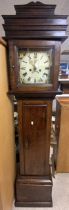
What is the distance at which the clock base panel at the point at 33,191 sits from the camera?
1627 millimetres

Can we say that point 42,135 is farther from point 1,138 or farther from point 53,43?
point 53,43

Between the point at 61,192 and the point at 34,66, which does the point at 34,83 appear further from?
the point at 61,192

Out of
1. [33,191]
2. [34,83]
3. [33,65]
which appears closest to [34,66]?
[33,65]

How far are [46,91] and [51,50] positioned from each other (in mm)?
308

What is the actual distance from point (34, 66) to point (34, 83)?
133 mm

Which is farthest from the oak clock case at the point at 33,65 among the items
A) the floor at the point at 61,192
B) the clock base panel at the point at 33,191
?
the floor at the point at 61,192

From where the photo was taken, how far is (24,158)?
1595mm

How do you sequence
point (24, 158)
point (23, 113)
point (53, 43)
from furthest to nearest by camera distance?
point (24, 158), point (23, 113), point (53, 43)

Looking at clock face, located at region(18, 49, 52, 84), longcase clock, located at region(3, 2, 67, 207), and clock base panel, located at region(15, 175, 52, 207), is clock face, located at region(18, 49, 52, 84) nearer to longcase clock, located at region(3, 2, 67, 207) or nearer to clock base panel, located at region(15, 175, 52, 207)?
longcase clock, located at region(3, 2, 67, 207)

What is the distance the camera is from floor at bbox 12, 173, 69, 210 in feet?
A: 5.49

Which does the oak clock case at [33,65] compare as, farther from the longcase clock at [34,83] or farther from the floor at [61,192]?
the floor at [61,192]

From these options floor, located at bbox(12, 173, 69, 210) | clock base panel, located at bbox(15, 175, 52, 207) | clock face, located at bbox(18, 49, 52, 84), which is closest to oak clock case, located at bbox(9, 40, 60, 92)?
clock face, located at bbox(18, 49, 52, 84)

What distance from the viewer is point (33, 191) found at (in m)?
1.65

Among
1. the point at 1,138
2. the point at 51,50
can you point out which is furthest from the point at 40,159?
the point at 51,50
